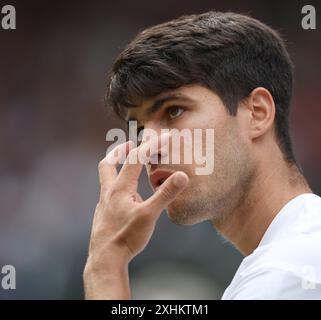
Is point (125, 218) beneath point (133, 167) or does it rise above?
beneath

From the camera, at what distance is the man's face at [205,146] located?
77.4 inches

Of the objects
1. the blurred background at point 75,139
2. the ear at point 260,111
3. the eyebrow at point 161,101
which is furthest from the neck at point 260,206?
the blurred background at point 75,139

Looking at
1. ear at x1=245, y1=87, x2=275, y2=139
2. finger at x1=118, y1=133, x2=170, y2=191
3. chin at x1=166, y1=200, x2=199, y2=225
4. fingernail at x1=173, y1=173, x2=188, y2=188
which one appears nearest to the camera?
fingernail at x1=173, y1=173, x2=188, y2=188

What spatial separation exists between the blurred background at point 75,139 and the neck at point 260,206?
3.30 m

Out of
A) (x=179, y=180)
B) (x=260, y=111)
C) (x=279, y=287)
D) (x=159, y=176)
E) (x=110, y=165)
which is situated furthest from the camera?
(x=260, y=111)

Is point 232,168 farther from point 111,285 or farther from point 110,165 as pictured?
point 111,285

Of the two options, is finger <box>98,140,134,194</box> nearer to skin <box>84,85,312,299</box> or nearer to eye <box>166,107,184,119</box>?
skin <box>84,85,312,299</box>

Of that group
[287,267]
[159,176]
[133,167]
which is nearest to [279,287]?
[287,267]

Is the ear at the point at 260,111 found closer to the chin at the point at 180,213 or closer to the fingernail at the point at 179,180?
the chin at the point at 180,213

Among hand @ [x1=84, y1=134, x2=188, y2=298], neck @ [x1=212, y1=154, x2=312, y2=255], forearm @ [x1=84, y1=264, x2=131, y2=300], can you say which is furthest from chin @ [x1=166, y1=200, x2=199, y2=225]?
forearm @ [x1=84, y1=264, x2=131, y2=300]

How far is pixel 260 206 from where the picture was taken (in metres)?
2.02

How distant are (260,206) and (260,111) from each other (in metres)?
0.32

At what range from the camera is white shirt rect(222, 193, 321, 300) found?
1507 millimetres
